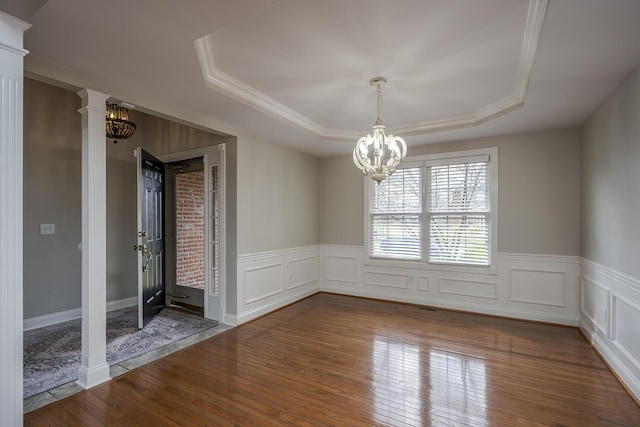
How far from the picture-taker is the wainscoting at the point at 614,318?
2549 mm

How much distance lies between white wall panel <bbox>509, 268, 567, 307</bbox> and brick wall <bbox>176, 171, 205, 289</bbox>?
4.51 m

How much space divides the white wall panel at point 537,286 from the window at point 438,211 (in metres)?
0.42

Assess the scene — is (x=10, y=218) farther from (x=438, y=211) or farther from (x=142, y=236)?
(x=438, y=211)

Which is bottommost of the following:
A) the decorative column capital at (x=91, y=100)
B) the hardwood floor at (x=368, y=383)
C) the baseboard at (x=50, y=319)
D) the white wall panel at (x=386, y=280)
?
the hardwood floor at (x=368, y=383)

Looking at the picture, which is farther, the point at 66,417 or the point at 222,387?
the point at 222,387

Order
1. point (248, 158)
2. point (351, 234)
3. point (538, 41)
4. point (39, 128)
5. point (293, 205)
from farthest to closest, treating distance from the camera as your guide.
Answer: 1. point (351, 234)
2. point (293, 205)
3. point (248, 158)
4. point (39, 128)
5. point (538, 41)

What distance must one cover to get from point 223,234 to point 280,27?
8.87ft

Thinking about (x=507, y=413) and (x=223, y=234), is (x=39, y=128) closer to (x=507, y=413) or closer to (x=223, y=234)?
(x=223, y=234)

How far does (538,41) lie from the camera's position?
6.99 ft

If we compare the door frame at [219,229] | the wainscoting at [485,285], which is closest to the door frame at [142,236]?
the door frame at [219,229]

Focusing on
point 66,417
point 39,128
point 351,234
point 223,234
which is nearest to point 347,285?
point 351,234

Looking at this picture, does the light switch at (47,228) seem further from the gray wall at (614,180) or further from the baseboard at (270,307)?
the gray wall at (614,180)

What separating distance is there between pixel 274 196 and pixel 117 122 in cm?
215

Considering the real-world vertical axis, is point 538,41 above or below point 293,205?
above
